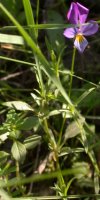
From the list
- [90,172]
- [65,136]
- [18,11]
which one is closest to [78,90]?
[65,136]

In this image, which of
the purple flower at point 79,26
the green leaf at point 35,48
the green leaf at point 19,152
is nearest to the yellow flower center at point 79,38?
the purple flower at point 79,26

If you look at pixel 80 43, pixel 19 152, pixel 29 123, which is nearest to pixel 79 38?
pixel 80 43

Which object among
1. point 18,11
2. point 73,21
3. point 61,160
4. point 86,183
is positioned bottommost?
point 86,183

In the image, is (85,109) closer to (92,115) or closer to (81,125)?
(92,115)

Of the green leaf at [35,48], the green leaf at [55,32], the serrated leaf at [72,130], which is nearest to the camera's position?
the green leaf at [35,48]

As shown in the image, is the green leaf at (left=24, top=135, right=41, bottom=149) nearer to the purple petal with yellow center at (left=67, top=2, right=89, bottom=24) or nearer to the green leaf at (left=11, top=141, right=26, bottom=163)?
the green leaf at (left=11, top=141, right=26, bottom=163)

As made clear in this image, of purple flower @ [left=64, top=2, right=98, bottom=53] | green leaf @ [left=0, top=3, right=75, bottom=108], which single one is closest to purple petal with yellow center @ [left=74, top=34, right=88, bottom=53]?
purple flower @ [left=64, top=2, right=98, bottom=53]

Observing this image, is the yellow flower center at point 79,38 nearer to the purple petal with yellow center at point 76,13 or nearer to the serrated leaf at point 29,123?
the purple petal with yellow center at point 76,13

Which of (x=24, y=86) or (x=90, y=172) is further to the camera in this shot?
(x=24, y=86)
